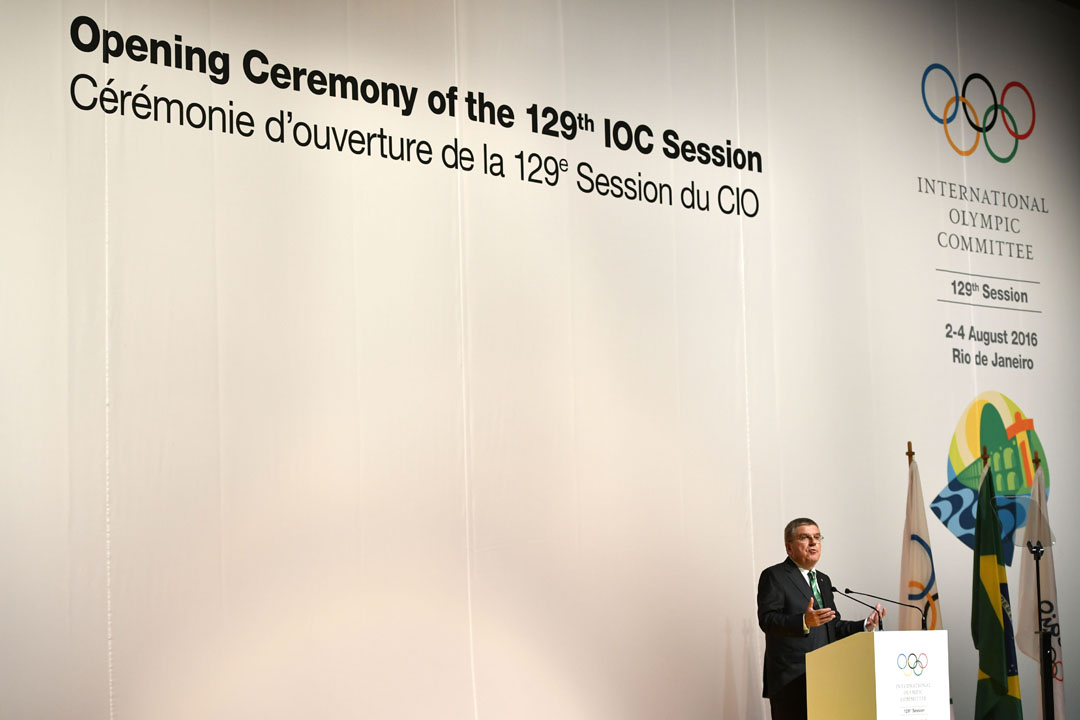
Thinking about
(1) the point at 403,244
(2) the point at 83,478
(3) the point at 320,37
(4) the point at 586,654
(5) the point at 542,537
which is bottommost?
(4) the point at 586,654

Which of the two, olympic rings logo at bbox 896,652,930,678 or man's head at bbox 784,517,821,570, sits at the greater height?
man's head at bbox 784,517,821,570

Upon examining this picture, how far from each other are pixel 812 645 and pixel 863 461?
1724 mm

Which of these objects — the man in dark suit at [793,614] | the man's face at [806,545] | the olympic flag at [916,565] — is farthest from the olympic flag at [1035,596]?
the man's face at [806,545]

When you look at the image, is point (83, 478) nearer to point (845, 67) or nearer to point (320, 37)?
point (320, 37)

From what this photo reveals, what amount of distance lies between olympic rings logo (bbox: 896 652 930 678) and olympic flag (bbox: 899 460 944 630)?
3.10m

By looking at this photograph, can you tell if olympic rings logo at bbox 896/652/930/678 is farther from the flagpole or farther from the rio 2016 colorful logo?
the rio 2016 colorful logo

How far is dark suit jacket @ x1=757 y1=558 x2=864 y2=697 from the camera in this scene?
5594 mm

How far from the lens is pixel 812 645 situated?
220 inches

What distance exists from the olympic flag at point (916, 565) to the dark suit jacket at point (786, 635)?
4.04 ft

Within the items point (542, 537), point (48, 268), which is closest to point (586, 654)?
point (542, 537)

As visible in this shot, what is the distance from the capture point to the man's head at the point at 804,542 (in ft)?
18.7

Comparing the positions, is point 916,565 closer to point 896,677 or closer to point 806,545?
point 806,545

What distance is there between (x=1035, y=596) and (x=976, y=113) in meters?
3.34

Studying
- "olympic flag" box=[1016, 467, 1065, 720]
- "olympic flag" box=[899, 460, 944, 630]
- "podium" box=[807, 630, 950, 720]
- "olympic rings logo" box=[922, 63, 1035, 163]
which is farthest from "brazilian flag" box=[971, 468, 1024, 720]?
"podium" box=[807, 630, 950, 720]
